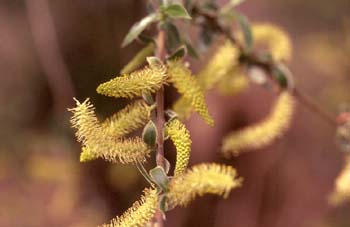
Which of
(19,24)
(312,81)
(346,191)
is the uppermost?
(19,24)

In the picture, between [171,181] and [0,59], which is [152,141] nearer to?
[171,181]

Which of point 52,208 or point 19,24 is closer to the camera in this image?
point 52,208

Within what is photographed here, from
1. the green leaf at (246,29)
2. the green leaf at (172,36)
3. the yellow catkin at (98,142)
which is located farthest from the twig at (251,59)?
the yellow catkin at (98,142)

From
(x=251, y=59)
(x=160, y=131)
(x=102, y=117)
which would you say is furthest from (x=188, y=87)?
(x=102, y=117)

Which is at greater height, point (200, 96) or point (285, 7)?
point (285, 7)

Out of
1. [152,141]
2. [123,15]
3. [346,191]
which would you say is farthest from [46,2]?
[152,141]

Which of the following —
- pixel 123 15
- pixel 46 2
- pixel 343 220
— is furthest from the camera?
pixel 46 2

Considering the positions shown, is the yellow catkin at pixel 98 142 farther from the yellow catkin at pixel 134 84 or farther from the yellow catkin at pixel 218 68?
the yellow catkin at pixel 218 68

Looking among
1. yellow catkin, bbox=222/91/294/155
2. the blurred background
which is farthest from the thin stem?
the blurred background

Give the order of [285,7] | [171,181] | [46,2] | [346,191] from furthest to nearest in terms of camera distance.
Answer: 1. [285,7]
2. [46,2]
3. [346,191]
4. [171,181]
